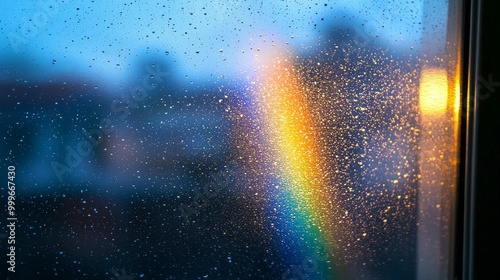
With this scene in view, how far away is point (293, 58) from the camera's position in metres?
0.77

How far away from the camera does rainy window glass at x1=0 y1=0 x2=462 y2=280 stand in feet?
2.33

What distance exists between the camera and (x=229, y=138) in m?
0.75

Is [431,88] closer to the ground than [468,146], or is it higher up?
higher up

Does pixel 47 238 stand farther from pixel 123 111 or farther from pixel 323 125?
pixel 323 125

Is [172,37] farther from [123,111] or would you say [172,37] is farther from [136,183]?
[136,183]

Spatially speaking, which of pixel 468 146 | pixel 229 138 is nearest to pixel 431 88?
pixel 468 146

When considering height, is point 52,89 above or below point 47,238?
above

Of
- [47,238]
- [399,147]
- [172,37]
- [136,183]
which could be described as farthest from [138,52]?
[399,147]

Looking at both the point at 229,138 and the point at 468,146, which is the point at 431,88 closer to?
the point at 468,146

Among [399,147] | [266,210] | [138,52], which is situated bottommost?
[266,210]

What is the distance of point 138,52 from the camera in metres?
0.73

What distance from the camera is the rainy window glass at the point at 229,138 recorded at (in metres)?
0.71

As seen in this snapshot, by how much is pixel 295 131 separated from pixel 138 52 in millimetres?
306

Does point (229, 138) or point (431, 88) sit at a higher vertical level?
point (431, 88)
